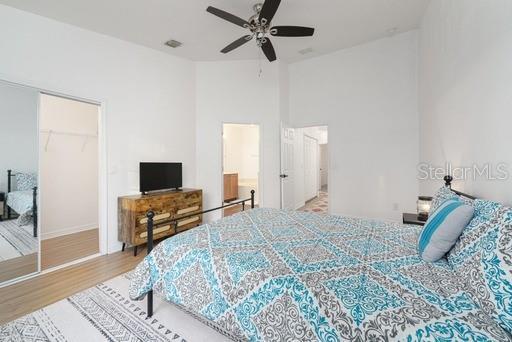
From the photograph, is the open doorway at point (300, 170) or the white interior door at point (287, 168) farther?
the open doorway at point (300, 170)

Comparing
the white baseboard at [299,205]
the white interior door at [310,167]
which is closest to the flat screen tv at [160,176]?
the white baseboard at [299,205]

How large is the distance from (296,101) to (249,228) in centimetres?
368

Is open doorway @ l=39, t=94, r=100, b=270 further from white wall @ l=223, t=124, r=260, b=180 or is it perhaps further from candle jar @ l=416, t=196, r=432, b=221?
candle jar @ l=416, t=196, r=432, b=221

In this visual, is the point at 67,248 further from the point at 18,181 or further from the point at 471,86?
the point at 471,86

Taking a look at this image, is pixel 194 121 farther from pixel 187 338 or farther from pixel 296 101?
pixel 187 338

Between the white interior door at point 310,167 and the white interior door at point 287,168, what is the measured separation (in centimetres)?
179

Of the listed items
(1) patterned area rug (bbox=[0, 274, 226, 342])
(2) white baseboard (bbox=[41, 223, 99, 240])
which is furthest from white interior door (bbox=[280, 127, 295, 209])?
(2) white baseboard (bbox=[41, 223, 99, 240])

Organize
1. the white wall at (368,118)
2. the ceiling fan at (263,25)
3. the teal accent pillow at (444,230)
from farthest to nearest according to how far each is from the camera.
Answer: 1. the white wall at (368,118)
2. the ceiling fan at (263,25)
3. the teal accent pillow at (444,230)

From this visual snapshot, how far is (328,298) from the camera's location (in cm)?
106

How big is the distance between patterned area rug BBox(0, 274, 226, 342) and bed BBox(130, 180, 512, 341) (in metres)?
0.27

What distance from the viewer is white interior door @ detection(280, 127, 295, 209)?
4.67 meters

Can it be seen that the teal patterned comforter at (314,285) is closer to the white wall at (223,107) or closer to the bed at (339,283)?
the bed at (339,283)

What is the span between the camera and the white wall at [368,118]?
3.95 meters

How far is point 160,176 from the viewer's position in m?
3.72
